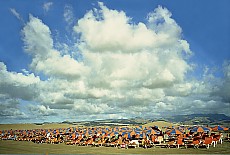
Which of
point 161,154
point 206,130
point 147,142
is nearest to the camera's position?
point 161,154

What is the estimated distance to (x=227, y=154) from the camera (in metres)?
21.6

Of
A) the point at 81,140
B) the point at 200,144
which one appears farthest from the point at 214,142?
the point at 81,140

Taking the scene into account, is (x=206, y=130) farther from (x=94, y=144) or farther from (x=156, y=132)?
(x=94, y=144)

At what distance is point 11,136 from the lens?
53250 millimetres

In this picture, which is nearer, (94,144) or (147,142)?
(147,142)

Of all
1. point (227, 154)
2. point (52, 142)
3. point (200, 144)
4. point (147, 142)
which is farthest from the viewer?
point (52, 142)

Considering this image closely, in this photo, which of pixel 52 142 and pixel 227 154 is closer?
→ pixel 227 154

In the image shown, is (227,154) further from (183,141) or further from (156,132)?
(156,132)

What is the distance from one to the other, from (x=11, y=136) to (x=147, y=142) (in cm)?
3121

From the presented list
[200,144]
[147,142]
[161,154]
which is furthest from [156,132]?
[161,154]

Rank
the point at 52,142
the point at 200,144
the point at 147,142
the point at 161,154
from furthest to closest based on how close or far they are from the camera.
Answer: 1. the point at 52,142
2. the point at 147,142
3. the point at 200,144
4. the point at 161,154

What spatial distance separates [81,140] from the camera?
3969cm

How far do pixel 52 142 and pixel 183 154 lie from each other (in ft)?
80.8

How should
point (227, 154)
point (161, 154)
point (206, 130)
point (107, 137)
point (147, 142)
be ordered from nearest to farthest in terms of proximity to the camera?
point (227, 154)
point (161, 154)
point (147, 142)
point (206, 130)
point (107, 137)
